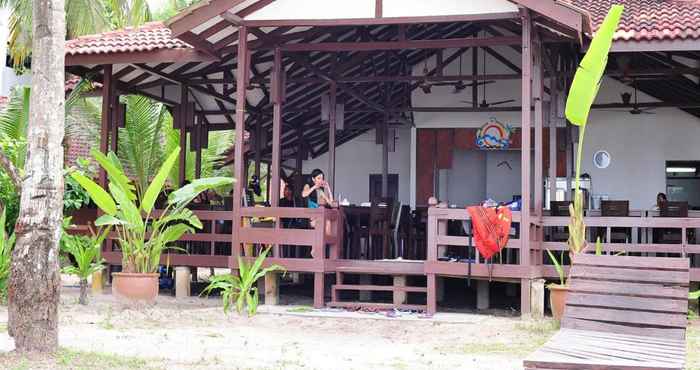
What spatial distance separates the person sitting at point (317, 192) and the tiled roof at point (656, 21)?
436 cm

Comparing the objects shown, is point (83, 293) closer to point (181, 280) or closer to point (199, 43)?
point (181, 280)

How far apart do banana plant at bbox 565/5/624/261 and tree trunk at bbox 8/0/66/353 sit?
5036mm

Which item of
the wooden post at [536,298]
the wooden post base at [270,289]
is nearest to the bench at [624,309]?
the wooden post at [536,298]

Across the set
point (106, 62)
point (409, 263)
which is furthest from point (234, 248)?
point (106, 62)

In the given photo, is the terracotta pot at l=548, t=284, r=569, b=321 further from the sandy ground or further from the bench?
the bench

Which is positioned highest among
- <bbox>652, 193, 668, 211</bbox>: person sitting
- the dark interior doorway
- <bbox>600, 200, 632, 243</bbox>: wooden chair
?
the dark interior doorway

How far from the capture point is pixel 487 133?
1864cm

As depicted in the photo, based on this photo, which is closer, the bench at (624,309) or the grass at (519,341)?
the bench at (624,309)

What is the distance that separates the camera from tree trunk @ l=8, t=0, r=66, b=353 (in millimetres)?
7027

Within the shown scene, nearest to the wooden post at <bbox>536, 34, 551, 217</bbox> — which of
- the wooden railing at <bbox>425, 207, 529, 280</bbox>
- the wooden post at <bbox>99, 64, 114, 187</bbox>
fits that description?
the wooden railing at <bbox>425, 207, 529, 280</bbox>

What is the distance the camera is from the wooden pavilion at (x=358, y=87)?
36.9 ft

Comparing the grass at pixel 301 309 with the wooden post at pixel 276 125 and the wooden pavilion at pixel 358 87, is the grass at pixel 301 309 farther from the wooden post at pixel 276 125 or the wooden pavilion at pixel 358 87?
the wooden post at pixel 276 125

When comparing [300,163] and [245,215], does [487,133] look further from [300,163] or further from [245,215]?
[245,215]

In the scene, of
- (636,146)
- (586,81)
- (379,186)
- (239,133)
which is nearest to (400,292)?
(239,133)
